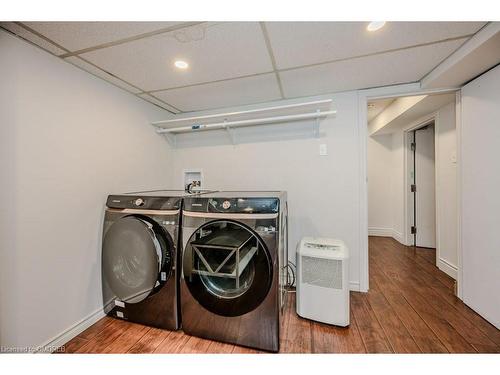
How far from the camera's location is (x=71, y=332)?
1402 millimetres

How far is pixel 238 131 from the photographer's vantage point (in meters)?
2.27

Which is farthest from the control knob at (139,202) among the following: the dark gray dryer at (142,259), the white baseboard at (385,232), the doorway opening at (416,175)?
the white baseboard at (385,232)

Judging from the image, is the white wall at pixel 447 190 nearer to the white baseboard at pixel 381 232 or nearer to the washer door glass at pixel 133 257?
the white baseboard at pixel 381 232

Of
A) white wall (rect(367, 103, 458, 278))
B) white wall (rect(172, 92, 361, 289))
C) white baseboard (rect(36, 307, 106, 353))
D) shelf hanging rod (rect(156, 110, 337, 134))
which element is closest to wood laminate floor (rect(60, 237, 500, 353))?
white baseboard (rect(36, 307, 106, 353))

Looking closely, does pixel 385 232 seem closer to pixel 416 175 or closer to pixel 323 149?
pixel 416 175

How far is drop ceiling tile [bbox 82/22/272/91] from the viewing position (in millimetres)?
1157

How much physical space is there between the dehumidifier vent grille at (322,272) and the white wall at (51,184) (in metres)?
1.74

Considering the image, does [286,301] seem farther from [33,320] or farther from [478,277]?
[33,320]

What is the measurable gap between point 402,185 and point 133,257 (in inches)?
166

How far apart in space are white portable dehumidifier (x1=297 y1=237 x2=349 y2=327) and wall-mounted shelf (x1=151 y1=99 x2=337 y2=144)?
3.97 ft

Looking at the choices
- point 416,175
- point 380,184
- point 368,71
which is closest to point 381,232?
point 380,184

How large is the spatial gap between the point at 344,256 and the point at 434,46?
5.19 ft

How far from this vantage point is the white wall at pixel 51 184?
3.70 feet
